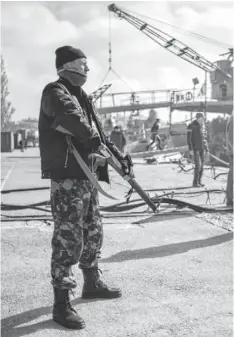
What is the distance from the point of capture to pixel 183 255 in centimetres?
465

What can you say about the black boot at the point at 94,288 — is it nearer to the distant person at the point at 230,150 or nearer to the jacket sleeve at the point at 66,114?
the jacket sleeve at the point at 66,114

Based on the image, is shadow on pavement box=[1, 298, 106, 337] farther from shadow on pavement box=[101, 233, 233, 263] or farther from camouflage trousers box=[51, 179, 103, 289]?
shadow on pavement box=[101, 233, 233, 263]

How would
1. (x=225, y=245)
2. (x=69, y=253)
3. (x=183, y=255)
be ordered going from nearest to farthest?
(x=69, y=253) → (x=183, y=255) → (x=225, y=245)

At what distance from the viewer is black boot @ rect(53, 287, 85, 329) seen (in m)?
2.98

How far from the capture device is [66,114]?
2922 mm

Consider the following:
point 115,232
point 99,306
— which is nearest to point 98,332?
point 99,306

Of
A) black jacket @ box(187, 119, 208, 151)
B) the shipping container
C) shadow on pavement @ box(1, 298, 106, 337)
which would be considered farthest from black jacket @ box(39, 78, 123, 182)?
the shipping container

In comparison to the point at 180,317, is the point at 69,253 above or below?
above

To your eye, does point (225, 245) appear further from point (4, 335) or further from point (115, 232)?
point (4, 335)

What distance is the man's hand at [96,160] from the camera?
325 centimetres

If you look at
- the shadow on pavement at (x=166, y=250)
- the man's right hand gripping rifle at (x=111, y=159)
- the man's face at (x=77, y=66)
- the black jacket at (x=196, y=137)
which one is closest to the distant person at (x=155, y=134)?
the black jacket at (x=196, y=137)

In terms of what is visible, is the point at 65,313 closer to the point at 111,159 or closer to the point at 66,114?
the point at 111,159

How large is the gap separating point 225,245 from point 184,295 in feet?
5.27

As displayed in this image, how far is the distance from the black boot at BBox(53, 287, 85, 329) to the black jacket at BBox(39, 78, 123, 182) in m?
0.78
